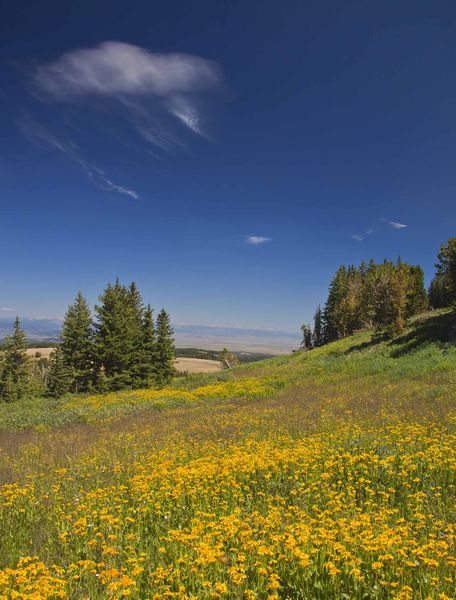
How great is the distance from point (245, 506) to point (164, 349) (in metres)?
42.5

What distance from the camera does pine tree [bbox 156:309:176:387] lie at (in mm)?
48000

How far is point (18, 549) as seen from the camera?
18.1 feet

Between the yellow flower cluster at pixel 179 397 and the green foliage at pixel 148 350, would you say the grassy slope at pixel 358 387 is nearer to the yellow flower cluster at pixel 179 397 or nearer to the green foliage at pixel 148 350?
the yellow flower cluster at pixel 179 397

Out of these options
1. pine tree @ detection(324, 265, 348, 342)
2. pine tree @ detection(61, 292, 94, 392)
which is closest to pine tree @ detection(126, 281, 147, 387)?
pine tree @ detection(61, 292, 94, 392)

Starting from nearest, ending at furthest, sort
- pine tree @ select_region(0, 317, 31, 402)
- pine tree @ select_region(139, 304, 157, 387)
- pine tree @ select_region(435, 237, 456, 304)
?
pine tree @ select_region(435, 237, 456, 304), pine tree @ select_region(139, 304, 157, 387), pine tree @ select_region(0, 317, 31, 402)

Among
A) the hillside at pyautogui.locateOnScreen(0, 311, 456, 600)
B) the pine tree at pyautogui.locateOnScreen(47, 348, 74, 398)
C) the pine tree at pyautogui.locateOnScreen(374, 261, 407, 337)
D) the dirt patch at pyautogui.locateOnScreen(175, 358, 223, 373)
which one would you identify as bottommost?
the dirt patch at pyautogui.locateOnScreen(175, 358, 223, 373)

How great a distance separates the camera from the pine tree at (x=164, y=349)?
48000 millimetres

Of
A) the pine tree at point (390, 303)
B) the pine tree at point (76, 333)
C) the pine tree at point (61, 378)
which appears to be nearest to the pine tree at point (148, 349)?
the pine tree at point (76, 333)

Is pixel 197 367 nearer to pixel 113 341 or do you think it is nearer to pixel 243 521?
pixel 113 341

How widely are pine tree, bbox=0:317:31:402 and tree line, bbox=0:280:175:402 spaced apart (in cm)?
15

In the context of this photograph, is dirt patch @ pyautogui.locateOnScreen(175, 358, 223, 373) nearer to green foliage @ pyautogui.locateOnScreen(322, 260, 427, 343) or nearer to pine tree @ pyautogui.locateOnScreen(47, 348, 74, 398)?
green foliage @ pyautogui.locateOnScreen(322, 260, 427, 343)

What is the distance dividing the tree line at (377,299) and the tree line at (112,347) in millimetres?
25679

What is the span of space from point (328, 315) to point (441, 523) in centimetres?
7782

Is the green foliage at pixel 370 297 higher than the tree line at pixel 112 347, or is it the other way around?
the green foliage at pixel 370 297
